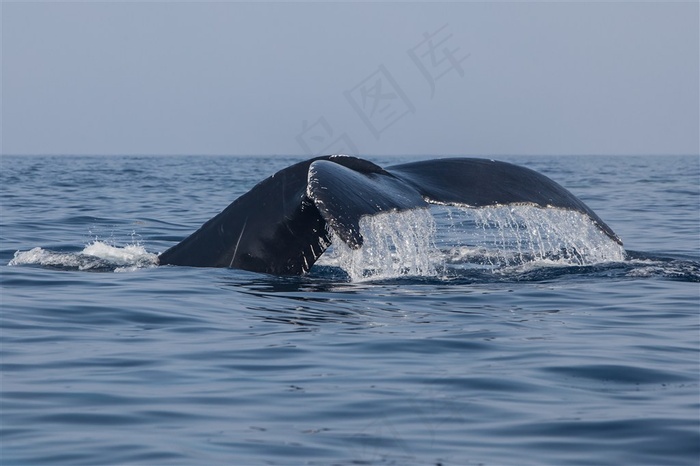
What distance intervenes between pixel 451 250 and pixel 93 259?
12.3 ft

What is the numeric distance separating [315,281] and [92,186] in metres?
20.7

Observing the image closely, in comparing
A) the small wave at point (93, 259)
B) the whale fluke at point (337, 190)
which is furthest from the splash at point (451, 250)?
the small wave at point (93, 259)

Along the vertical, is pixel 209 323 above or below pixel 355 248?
below

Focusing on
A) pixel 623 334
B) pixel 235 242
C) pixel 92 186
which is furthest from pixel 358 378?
pixel 92 186

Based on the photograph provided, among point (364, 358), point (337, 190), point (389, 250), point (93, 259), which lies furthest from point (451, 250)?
point (364, 358)

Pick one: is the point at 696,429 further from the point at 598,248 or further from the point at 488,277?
the point at 598,248

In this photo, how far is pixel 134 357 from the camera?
249 inches

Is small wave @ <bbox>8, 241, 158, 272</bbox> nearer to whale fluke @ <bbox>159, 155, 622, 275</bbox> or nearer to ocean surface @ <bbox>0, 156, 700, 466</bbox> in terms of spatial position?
ocean surface @ <bbox>0, 156, 700, 466</bbox>

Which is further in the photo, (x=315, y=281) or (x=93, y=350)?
(x=315, y=281)

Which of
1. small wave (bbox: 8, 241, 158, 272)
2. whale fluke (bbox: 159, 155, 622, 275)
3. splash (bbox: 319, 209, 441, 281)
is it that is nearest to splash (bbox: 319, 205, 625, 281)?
splash (bbox: 319, 209, 441, 281)

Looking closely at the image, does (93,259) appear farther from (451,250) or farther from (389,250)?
(451,250)

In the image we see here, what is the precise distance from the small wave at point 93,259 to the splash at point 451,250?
1.79m

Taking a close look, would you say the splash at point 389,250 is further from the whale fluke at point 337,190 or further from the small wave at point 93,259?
the small wave at point 93,259

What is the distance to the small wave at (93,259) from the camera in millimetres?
10375
